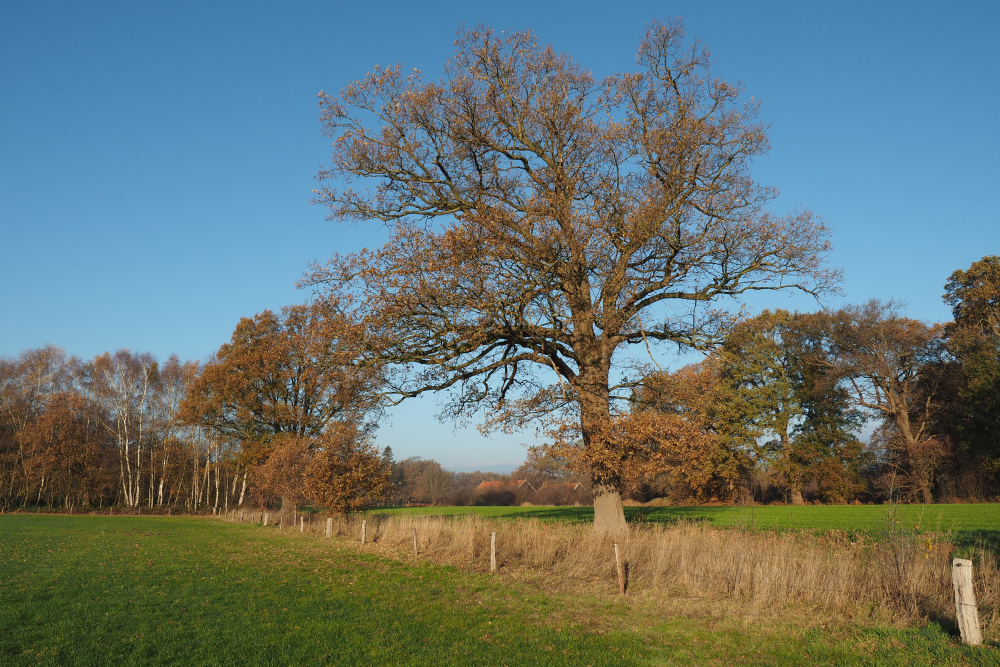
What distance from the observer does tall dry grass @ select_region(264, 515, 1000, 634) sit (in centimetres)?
798

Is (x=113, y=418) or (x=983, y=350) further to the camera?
Result: (x=113, y=418)

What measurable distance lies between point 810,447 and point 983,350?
1154 cm

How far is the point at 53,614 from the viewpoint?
8148 millimetres

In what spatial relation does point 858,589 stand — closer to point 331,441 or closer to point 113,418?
point 331,441

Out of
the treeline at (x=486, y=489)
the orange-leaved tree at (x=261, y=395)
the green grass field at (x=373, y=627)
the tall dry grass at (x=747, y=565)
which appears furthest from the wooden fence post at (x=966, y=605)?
the treeline at (x=486, y=489)

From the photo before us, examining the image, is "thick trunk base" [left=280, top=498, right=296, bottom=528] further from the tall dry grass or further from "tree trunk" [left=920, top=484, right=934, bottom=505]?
"tree trunk" [left=920, top=484, right=934, bottom=505]

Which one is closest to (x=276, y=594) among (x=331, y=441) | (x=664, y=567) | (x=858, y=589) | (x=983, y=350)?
(x=664, y=567)

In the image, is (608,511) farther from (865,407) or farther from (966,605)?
(865,407)

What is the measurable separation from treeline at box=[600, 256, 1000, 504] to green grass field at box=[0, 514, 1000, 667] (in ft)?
83.8

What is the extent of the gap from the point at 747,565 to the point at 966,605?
11.3 ft

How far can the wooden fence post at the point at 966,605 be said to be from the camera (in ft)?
21.1

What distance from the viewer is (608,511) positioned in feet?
46.9

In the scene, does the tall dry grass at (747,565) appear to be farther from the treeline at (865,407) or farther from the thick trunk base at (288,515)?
the treeline at (865,407)

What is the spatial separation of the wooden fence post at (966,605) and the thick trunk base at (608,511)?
307 inches
